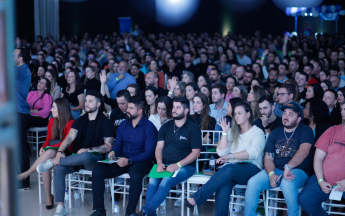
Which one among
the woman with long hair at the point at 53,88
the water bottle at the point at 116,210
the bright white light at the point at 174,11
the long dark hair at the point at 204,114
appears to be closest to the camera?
the water bottle at the point at 116,210

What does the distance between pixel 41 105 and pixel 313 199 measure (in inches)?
152

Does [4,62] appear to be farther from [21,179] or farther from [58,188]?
[21,179]

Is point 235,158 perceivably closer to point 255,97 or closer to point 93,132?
point 255,97

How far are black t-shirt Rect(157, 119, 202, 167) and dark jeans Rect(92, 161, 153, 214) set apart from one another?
25 centimetres

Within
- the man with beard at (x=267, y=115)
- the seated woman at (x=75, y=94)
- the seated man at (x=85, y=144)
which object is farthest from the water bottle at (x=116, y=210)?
the seated woman at (x=75, y=94)

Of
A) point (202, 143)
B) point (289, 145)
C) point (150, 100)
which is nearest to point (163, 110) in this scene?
point (150, 100)

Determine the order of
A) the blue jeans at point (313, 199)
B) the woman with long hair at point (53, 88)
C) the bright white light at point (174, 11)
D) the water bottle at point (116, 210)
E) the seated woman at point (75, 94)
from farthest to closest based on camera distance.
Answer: the bright white light at point (174, 11) → the woman with long hair at point (53, 88) → the seated woman at point (75, 94) → the water bottle at point (116, 210) → the blue jeans at point (313, 199)

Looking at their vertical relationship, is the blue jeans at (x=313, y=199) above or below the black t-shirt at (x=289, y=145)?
below

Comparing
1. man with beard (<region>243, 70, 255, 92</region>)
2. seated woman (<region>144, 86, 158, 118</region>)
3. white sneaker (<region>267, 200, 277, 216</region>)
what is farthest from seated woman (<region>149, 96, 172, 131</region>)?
man with beard (<region>243, 70, 255, 92</region>)

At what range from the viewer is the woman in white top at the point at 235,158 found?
10.3 feet

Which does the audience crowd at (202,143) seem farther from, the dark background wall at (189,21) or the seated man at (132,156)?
the dark background wall at (189,21)

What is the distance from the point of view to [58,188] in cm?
358

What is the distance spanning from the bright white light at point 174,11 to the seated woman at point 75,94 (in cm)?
1054

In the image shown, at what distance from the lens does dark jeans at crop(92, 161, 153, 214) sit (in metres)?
3.36
